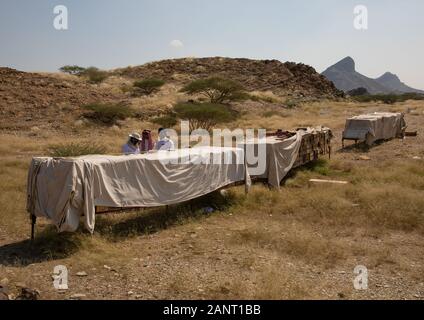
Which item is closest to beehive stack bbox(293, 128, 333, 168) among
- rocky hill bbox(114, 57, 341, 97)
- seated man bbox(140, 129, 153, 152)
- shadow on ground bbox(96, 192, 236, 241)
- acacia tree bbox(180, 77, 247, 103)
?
shadow on ground bbox(96, 192, 236, 241)

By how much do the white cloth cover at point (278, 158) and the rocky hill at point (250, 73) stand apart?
32.5 meters

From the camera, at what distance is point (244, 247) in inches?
227

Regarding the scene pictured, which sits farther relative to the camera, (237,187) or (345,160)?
(345,160)

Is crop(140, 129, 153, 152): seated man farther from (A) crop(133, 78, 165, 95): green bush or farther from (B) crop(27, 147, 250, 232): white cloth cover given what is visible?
(A) crop(133, 78, 165, 95): green bush

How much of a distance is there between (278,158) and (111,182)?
171 inches

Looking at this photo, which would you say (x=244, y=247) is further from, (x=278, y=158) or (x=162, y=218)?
(x=278, y=158)

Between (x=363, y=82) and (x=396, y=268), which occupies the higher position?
(x=363, y=82)

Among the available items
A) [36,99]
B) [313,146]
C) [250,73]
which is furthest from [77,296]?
[250,73]

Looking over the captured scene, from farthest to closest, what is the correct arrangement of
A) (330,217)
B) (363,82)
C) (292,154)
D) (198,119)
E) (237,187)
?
(363,82)
(198,119)
(292,154)
(237,187)
(330,217)

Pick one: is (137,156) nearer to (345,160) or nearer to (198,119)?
(345,160)

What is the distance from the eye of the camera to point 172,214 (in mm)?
7215

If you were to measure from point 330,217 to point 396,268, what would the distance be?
6.61 ft

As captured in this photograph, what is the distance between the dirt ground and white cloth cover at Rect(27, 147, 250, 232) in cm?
45
